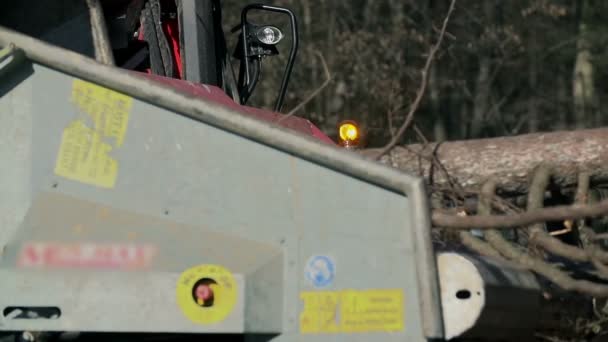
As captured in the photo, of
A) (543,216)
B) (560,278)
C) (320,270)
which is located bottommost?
(320,270)

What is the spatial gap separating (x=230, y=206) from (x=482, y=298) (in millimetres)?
769

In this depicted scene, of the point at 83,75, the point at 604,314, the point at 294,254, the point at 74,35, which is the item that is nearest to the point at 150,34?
the point at 74,35

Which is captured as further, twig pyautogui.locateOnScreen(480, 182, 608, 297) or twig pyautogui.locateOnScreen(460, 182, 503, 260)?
→ twig pyautogui.locateOnScreen(460, 182, 503, 260)

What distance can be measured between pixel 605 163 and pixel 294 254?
2.85 m

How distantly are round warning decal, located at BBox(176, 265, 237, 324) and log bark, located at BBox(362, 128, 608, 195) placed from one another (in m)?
2.66

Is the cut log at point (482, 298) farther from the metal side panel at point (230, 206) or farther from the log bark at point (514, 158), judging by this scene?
the log bark at point (514, 158)

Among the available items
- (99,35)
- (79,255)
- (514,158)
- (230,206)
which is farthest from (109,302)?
(514,158)

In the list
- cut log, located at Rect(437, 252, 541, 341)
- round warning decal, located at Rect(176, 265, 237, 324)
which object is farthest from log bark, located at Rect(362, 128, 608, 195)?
round warning decal, located at Rect(176, 265, 237, 324)

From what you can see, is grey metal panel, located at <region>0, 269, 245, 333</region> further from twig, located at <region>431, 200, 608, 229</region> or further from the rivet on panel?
twig, located at <region>431, 200, 608, 229</region>

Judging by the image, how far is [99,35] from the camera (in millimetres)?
4484

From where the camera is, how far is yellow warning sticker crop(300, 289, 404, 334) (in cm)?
340

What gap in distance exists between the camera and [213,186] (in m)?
3.46

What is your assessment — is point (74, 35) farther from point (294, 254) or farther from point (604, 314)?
point (604, 314)

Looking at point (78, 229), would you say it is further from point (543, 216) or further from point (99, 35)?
point (543, 216)
